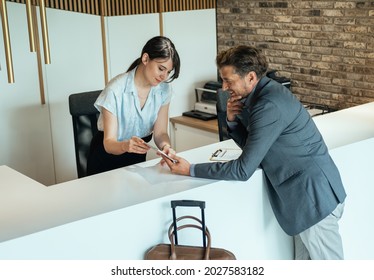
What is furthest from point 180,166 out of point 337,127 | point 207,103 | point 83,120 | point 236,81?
point 207,103

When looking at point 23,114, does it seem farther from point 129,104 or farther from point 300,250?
point 300,250

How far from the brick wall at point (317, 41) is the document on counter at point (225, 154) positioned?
179 centimetres

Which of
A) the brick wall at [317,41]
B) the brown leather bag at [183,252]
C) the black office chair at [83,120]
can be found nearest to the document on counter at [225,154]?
the brown leather bag at [183,252]

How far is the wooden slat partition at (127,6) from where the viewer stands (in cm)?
467

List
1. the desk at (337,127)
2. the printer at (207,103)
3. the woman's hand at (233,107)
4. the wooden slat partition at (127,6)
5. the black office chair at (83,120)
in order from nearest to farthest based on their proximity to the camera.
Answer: the woman's hand at (233,107)
the desk at (337,127)
the black office chair at (83,120)
the wooden slat partition at (127,6)
the printer at (207,103)

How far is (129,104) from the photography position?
3.07 m

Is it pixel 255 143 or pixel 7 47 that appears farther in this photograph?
pixel 7 47

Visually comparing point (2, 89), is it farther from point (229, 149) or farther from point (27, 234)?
point (27, 234)

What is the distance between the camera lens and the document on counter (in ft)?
9.57

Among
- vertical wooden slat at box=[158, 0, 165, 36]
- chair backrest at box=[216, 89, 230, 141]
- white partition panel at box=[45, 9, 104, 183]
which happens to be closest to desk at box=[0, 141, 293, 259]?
chair backrest at box=[216, 89, 230, 141]

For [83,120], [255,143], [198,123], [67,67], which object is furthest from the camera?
[198,123]

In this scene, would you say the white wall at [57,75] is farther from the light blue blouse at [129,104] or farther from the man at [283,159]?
the man at [283,159]

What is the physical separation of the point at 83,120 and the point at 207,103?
5.44ft

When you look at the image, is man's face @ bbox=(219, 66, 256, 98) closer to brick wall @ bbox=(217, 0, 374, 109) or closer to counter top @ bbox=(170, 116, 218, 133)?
brick wall @ bbox=(217, 0, 374, 109)
